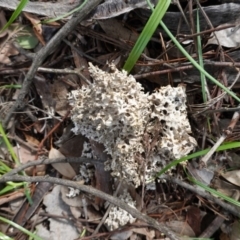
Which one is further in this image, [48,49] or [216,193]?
[48,49]

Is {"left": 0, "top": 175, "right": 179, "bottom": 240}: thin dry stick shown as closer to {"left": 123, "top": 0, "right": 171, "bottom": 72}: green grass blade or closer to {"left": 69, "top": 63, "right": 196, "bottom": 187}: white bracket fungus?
{"left": 69, "top": 63, "right": 196, "bottom": 187}: white bracket fungus

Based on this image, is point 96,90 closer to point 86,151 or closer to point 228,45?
point 86,151

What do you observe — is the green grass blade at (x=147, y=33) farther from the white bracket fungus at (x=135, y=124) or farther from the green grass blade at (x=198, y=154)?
the green grass blade at (x=198, y=154)

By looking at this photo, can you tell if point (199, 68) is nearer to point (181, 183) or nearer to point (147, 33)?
point (147, 33)

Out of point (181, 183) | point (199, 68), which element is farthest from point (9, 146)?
point (199, 68)

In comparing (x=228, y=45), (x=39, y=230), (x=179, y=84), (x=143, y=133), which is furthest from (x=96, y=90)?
(x=39, y=230)

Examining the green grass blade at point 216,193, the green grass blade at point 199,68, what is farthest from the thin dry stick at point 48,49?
the green grass blade at point 216,193

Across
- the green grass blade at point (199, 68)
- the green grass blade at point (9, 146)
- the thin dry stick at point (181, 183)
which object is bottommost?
the thin dry stick at point (181, 183)
